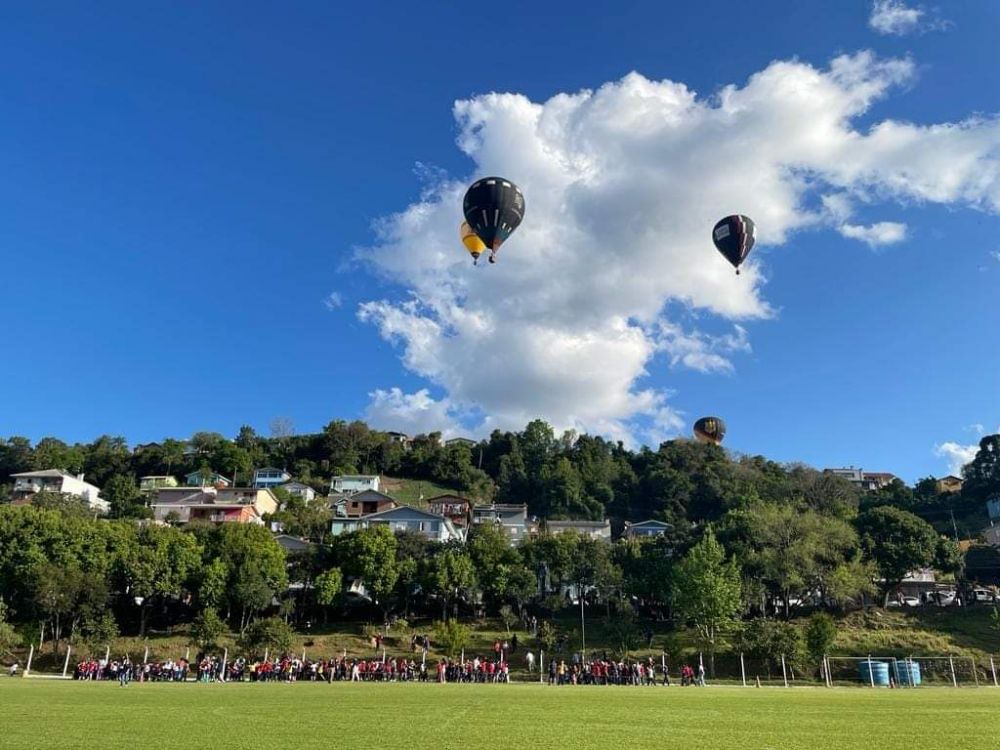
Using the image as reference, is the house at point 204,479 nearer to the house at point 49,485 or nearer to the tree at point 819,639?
the house at point 49,485

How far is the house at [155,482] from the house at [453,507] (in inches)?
1395

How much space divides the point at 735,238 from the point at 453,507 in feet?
212

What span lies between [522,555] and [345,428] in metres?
A: 67.0

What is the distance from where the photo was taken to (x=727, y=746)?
9.23 metres

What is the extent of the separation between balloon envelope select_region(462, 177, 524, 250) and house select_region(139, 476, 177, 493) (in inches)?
2859

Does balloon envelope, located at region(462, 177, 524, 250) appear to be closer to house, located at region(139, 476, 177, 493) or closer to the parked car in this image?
the parked car

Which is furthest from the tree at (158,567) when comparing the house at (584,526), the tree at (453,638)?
the house at (584,526)

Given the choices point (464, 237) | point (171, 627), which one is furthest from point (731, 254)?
point (171, 627)

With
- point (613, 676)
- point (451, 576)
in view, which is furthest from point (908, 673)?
point (451, 576)

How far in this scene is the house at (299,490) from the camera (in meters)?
97.3

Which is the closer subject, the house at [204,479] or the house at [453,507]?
the house at [453,507]

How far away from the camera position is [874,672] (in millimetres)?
36469

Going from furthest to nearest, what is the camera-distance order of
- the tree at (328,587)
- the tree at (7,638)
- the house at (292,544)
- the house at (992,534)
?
the house at (992,534) → the house at (292,544) → the tree at (328,587) → the tree at (7,638)

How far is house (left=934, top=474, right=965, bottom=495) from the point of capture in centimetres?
10146
